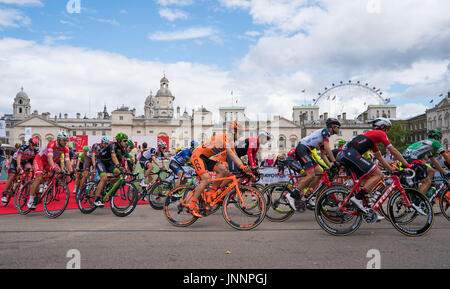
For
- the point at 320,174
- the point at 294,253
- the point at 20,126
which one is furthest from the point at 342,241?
the point at 20,126

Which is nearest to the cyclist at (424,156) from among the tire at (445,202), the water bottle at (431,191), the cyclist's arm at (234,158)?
the water bottle at (431,191)

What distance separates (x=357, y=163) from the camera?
209 inches

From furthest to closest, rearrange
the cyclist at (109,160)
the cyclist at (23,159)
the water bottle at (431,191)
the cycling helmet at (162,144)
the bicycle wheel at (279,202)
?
the cycling helmet at (162,144) → the cyclist at (23,159) → the cyclist at (109,160) → the water bottle at (431,191) → the bicycle wheel at (279,202)

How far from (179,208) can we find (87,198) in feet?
9.35

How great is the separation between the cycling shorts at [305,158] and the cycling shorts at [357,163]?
3.42 ft

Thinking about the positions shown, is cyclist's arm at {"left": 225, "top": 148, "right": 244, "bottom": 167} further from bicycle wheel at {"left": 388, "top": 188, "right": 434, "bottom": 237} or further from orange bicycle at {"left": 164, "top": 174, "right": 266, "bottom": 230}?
bicycle wheel at {"left": 388, "top": 188, "right": 434, "bottom": 237}

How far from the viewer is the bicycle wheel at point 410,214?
200 inches

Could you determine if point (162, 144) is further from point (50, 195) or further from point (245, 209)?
point (245, 209)

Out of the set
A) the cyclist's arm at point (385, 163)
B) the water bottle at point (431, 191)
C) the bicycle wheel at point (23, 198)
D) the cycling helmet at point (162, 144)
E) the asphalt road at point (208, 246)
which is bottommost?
the asphalt road at point (208, 246)

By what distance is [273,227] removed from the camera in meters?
5.93

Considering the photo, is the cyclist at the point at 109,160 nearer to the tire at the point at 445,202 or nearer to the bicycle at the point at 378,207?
the bicycle at the point at 378,207

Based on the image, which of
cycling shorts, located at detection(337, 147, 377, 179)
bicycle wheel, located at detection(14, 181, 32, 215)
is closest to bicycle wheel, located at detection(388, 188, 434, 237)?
cycling shorts, located at detection(337, 147, 377, 179)

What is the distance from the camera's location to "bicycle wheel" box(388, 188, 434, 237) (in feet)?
16.6
